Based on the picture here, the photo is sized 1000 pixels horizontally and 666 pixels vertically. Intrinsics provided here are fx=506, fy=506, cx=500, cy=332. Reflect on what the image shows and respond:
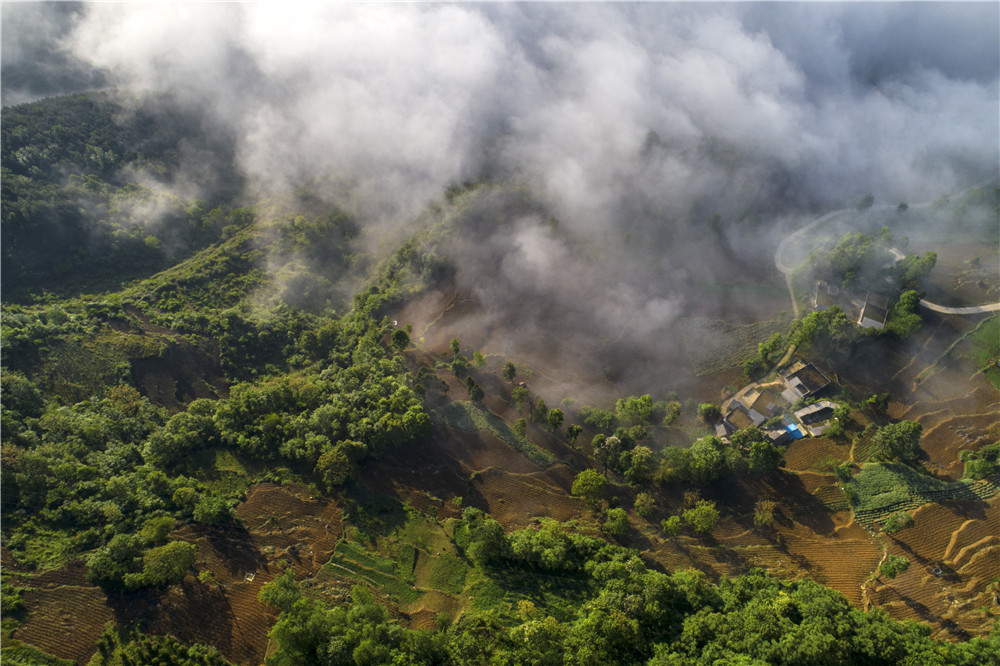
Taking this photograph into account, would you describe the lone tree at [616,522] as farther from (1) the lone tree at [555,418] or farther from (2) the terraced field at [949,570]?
(2) the terraced field at [949,570]

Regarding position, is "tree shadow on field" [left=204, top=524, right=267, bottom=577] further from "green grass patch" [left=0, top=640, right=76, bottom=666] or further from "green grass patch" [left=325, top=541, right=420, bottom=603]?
"green grass patch" [left=0, top=640, right=76, bottom=666]

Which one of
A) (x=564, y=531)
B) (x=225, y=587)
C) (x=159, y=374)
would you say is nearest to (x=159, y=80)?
(x=159, y=374)

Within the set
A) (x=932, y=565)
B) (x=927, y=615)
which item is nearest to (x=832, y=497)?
(x=932, y=565)

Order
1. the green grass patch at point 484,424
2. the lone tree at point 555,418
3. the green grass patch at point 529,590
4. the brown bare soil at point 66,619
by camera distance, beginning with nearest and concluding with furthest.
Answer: the brown bare soil at point 66,619, the green grass patch at point 529,590, the lone tree at point 555,418, the green grass patch at point 484,424

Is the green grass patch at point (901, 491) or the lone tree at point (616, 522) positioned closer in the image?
the lone tree at point (616, 522)

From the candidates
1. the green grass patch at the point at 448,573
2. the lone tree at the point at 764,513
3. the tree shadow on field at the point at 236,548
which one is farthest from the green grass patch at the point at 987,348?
the tree shadow on field at the point at 236,548

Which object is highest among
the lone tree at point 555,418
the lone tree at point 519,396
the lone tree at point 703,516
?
the lone tree at point 519,396
